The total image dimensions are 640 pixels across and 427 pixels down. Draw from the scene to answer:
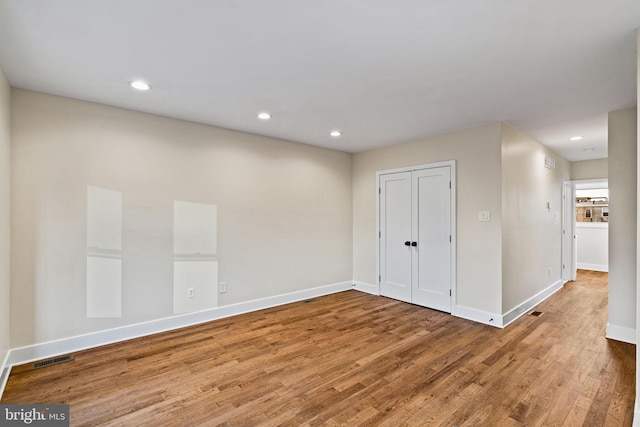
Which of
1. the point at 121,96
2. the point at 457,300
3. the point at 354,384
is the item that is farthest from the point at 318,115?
the point at 457,300

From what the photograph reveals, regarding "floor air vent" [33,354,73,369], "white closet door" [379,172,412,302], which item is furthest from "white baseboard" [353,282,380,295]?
"floor air vent" [33,354,73,369]

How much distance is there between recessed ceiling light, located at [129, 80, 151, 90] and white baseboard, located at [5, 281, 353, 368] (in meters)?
2.46

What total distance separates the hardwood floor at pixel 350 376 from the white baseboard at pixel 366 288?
1.34 m

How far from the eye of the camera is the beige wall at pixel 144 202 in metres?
2.75

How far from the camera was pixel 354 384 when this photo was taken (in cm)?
239

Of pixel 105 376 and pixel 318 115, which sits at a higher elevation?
pixel 318 115

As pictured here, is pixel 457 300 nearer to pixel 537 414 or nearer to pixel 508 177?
pixel 508 177

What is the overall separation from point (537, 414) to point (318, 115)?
325 centimetres

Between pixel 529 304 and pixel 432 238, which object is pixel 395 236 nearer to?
pixel 432 238

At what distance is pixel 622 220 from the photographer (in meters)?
3.21

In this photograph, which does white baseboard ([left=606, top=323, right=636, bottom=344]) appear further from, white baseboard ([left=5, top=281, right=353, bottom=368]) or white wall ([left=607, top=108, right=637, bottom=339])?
white baseboard ([left=5, top=281, right=353, bottom=368])

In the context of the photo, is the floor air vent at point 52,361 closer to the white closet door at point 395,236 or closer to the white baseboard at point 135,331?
the white baseboard at point 135,331

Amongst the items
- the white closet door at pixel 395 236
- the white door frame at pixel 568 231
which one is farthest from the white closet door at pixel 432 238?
the white door frame at pixel 568 231

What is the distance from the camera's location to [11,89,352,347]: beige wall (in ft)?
9.01
